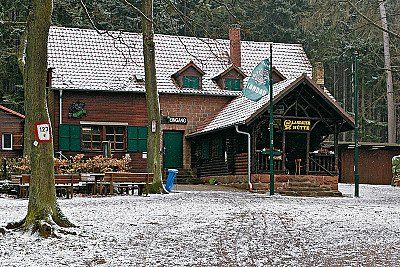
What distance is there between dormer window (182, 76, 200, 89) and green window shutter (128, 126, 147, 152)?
120 inches

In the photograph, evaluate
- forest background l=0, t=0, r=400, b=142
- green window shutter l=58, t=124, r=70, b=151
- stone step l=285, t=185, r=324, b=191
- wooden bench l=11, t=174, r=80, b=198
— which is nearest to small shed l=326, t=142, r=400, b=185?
forest background l=0, t=0, r=400, b=142

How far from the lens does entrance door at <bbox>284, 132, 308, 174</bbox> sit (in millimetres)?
32531

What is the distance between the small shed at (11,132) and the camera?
3972 cm

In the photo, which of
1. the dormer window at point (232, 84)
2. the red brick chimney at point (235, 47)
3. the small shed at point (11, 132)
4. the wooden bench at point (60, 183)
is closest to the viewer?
the wooden bench at point (60, 183)

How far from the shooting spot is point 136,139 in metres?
35.2

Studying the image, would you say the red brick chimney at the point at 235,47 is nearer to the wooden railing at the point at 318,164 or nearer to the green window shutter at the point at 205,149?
the green window shutter at the point at 205,149

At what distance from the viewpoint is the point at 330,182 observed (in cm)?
3061

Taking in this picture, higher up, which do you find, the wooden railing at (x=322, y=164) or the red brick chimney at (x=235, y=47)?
the red brick chimney at (x=235, y=47)

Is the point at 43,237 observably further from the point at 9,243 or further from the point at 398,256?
the point at 398,256

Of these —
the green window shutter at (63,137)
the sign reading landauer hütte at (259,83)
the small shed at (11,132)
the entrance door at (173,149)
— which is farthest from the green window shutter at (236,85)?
the small shed at (11,132)

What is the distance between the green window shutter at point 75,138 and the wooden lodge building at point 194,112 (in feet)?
0.15

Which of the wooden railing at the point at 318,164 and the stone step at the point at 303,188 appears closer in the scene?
the stone step at the point at 303,188

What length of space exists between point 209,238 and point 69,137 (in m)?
22.0

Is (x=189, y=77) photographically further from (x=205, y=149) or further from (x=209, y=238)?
A: (x=209, y=238)
